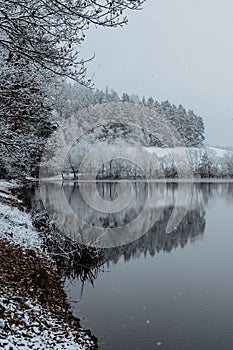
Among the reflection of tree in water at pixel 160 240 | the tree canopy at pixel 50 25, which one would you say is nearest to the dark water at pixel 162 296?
the reflection of tree in water at pixel 160 240

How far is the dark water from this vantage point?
27.0 ft

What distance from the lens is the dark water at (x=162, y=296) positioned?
8.23 meters

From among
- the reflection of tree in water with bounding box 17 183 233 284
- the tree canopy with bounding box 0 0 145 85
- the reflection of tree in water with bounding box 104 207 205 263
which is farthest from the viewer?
the reflection of tree in water with bounding box 104 207 205 263

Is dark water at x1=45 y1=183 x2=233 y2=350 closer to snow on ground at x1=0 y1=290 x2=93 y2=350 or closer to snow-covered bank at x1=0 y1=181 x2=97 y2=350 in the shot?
snow-covered bank at x1=0 y1=181 x2=97 y2=350

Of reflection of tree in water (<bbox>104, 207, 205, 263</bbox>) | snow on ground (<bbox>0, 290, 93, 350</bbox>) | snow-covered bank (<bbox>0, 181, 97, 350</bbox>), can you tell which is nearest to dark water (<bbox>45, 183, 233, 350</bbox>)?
reflection of tree in water (<bbox>104, 207, 205, 263</bbox>)

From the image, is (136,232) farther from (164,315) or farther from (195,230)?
(164,315)

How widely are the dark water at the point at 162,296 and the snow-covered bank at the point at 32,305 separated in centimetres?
73

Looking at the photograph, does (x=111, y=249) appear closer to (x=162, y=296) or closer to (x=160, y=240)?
(x=160, y=240)

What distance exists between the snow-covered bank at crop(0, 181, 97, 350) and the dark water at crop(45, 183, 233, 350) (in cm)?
73

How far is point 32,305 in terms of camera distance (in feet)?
25.0

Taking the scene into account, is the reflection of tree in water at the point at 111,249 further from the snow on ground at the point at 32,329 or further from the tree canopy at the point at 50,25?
the tree canopy at the point at 50,25

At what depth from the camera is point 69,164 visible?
8681 centimetres

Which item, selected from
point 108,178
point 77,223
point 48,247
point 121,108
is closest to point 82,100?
point 121,108

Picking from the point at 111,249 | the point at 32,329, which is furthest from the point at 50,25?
the point at 111,249
